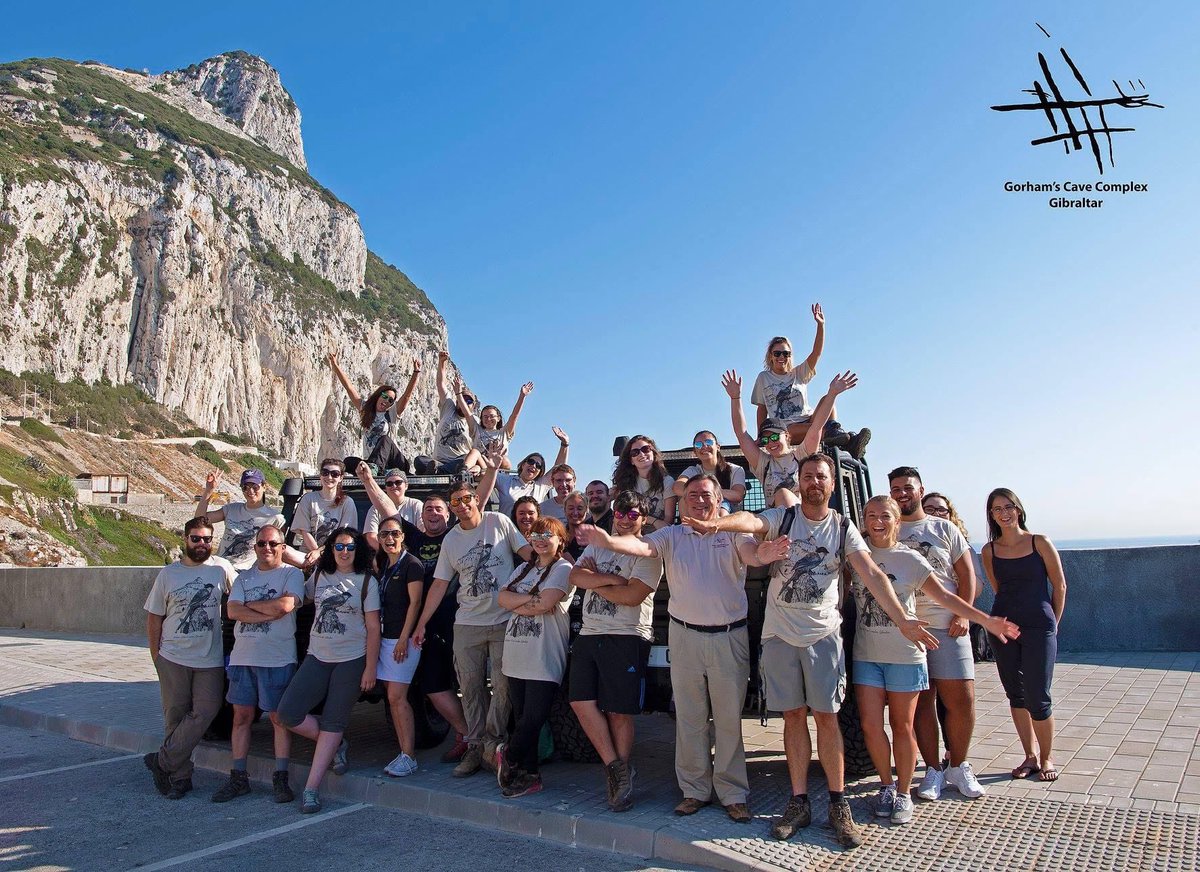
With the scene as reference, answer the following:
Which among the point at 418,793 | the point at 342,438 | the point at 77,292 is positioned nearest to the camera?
the point at 418,793

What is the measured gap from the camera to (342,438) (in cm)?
9781

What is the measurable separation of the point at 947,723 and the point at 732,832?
150 cm

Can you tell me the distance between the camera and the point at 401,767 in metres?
5.66

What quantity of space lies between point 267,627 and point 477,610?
147cm

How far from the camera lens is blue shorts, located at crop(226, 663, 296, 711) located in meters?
5.83

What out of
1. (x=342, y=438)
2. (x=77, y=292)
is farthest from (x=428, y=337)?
(x=77, y=292)

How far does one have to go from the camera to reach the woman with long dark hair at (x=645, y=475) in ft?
20.7

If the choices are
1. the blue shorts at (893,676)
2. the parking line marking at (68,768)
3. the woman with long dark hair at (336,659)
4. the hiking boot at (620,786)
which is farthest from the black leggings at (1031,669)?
the parking line marking at (68,768)

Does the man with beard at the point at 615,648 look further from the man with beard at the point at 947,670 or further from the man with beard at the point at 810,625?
the man with beard at the point at 947,670

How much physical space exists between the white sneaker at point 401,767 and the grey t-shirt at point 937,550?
3.34 m

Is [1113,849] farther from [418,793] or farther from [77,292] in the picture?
[77,292]

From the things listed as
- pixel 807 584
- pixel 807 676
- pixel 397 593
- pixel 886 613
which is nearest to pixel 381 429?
pixel 397 593

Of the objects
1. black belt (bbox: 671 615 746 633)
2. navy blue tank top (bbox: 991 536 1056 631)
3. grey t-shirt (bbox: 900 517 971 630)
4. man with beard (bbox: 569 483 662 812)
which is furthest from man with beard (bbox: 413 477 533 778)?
navy blue tank top (bbox: 991 536 1056 631)

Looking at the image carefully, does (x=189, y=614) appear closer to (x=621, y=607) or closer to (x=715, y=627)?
(x=621, y=607)
